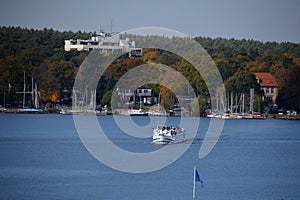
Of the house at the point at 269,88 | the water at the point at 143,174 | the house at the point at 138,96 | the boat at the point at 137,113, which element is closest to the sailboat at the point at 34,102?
the house at the point at 138,96

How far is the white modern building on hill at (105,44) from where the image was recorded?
11284 centimetres

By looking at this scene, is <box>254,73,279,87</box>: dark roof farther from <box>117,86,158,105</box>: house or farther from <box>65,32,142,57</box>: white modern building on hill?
<box>65,32,142,57</box>: white modern building on hill

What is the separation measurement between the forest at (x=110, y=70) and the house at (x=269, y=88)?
73 cm

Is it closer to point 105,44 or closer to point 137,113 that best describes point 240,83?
point 137,113

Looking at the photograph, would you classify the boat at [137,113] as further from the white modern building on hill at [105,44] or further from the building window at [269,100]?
the white modern building on hill at [105,44]

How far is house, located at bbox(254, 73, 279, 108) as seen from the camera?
91.0 metres

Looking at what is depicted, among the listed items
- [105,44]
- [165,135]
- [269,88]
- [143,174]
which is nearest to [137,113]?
[269,88]

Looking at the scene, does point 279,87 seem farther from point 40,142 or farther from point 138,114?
point 40,142

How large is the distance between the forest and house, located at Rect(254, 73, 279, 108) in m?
0.73

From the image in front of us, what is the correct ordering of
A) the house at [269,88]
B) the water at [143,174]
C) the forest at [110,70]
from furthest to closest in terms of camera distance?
the house at [269,88]
the forest at [110,70]
the water at [143,174]

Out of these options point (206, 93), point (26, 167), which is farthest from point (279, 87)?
point (26, 167)

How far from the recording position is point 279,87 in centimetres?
9012

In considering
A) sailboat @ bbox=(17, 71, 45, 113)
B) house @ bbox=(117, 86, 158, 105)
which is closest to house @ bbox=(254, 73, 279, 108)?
house @ bbox=(117, 86, 158, 105)

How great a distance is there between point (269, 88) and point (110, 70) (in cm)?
1614
